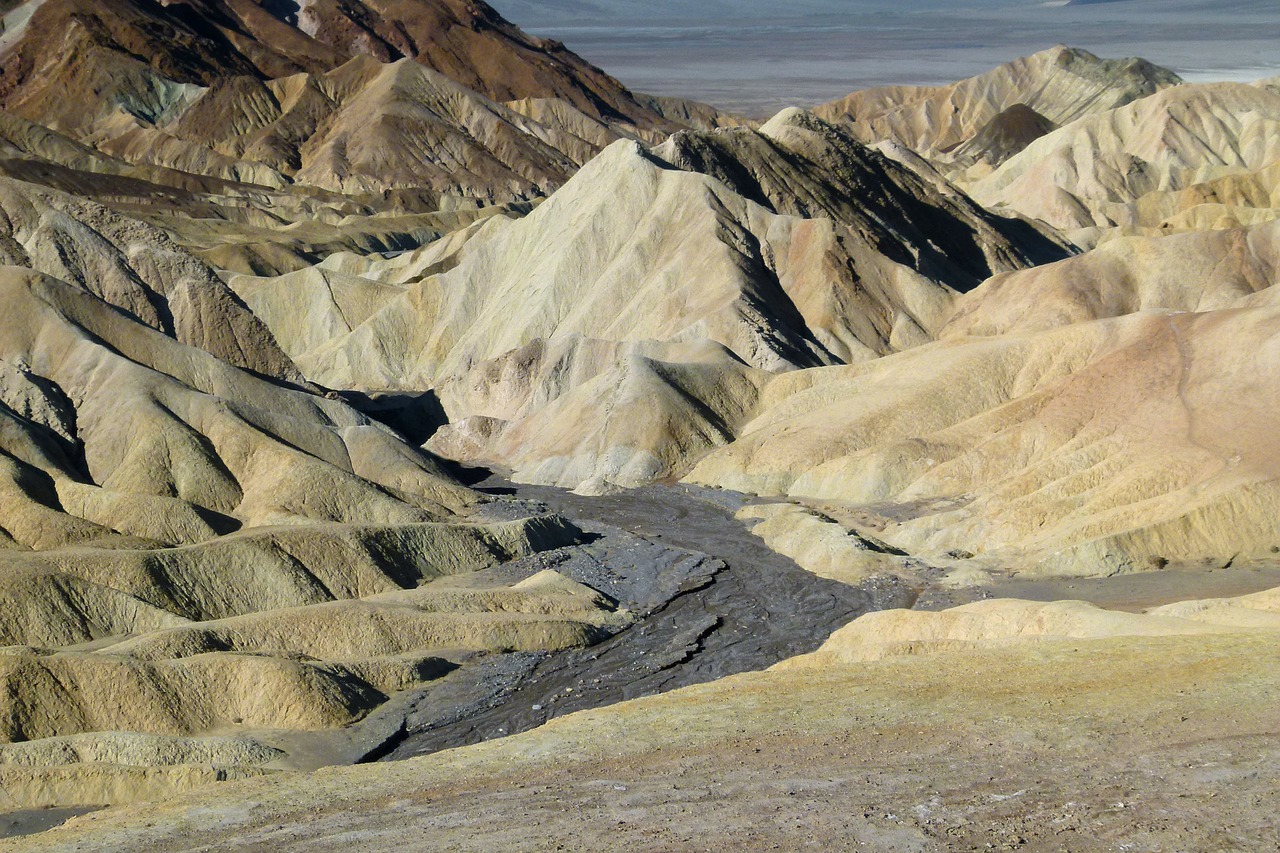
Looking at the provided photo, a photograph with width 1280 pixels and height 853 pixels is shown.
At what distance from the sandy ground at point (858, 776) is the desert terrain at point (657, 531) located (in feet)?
0.56

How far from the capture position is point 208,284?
3957 inches

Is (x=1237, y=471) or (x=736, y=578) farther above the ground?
(x=1237, y=471)

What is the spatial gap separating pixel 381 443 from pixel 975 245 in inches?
2832

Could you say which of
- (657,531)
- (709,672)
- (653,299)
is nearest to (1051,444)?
(657,531)

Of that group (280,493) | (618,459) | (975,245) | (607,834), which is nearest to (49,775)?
(607,834)

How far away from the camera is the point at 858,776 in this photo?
32.4m

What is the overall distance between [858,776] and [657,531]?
46.4 meters

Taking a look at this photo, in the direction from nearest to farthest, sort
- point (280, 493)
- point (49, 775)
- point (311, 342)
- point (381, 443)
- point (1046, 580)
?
point (49, 775) < point (1046, 580) < point (280, 493) < point (381, 443) < point (311, 342)

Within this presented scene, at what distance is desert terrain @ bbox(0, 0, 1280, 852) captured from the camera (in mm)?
33562

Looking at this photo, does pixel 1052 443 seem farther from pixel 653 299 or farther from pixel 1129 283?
pixel 653 299

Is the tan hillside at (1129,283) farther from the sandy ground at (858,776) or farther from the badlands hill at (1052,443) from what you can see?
the sandy ground at (858,776)

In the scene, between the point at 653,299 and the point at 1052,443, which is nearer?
the point at 1052,443

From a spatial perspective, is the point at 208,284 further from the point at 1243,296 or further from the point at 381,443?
the point at 1243,296

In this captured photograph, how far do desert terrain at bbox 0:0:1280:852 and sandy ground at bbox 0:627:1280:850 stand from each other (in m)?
0.17
